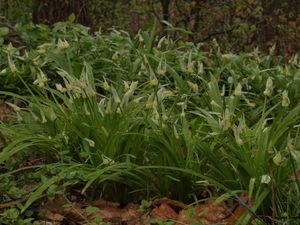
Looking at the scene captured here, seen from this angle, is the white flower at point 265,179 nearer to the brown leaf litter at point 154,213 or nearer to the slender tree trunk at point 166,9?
the brown leaf litter at point 154,213

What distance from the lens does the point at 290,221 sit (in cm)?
268

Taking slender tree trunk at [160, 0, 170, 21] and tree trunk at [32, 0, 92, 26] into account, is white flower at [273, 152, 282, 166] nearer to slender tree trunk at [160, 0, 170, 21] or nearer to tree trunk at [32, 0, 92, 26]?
tree trunk at [32, 0, 92, 26]

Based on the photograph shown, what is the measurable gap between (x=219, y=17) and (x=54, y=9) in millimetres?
3619

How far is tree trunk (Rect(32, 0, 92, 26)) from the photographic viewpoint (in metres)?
6.94

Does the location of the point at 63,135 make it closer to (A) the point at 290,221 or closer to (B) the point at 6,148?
(B) the point at 6,148

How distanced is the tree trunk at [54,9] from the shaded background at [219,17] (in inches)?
58.0

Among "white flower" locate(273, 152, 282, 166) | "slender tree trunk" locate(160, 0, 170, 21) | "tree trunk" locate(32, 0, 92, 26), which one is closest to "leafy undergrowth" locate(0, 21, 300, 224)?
"white flower" locate(273, 152, 282, 166)

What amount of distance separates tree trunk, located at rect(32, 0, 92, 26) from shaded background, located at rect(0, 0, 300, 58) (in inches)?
58.0

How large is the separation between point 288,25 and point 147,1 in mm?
2537

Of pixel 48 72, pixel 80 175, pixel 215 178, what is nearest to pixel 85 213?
pixel 80 175

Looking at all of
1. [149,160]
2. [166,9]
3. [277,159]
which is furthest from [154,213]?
[166,9]

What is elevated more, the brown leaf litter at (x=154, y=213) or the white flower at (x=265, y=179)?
the white flower at (x=265, y=179)

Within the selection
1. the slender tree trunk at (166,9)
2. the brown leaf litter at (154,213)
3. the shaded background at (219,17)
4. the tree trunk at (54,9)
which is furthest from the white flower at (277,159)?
the slender tree trunk at (166,9)

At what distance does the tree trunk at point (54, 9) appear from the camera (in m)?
6.94
